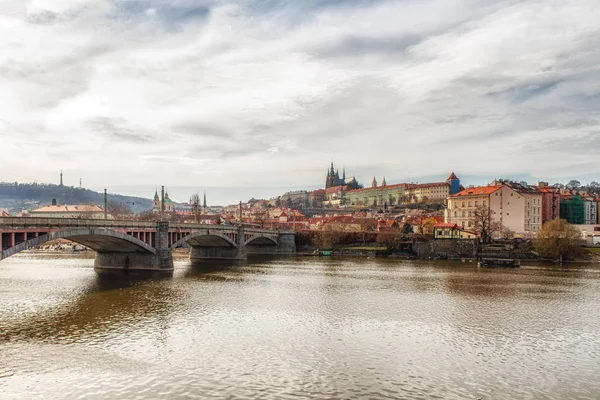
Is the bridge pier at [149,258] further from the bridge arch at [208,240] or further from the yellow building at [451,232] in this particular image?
the yellow building at [451,232]

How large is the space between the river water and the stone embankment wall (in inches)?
1673

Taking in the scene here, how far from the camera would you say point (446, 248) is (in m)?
88.2

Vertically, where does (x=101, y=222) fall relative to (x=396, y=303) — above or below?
above

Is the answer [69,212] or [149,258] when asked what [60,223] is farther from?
[69,212]

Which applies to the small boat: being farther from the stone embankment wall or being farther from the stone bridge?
the stone bridge

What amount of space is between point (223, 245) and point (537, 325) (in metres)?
56.4

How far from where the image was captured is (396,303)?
114ft

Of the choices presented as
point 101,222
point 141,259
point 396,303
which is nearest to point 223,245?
point 141,259

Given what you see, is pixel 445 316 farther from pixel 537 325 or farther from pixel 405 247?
pixel 405 247

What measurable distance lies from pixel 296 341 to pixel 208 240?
5153 cm

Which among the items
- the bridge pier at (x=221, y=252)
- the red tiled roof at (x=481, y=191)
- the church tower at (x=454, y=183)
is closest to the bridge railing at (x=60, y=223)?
the bridge pier at (x=221, y=252)

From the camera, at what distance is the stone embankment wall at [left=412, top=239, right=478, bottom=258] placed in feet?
282

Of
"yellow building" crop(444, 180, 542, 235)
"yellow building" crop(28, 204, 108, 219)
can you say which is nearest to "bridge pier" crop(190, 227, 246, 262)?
"yellow building" crop(444, 180, 542, 235)

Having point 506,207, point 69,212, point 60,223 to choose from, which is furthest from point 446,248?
point 69,212
